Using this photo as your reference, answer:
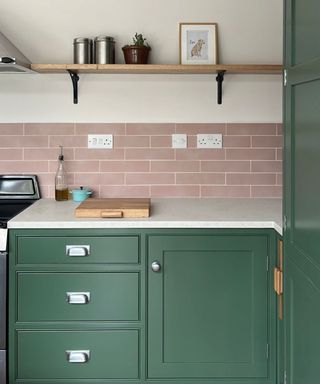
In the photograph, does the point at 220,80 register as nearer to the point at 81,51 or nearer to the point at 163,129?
the point at 163,129

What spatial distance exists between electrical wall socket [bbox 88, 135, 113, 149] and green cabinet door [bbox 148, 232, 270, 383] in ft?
2.79

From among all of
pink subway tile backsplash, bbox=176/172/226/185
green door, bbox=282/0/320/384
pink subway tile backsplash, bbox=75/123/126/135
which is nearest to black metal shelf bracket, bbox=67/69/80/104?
pink subway tile backsplash, bbox=75/123/126/135

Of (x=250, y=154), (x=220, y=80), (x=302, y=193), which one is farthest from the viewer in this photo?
(x=250, y=154)

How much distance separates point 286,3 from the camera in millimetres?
1948

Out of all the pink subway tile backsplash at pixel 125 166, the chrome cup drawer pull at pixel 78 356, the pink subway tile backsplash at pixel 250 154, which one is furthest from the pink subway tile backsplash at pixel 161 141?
the chrome cup drawer pull at pixel 78 356

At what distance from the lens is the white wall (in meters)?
3.09

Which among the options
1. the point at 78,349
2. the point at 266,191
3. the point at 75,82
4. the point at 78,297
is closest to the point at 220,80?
the point at 266,191

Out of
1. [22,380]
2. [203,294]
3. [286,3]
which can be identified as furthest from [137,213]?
[286,3]

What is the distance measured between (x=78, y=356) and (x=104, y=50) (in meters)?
1.52

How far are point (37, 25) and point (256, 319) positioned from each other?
1910 millimetres

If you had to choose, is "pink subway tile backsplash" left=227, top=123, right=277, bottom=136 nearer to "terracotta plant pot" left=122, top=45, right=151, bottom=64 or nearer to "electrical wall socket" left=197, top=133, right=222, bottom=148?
"electrical wall socket" left=197, top=133, right=222, bottom=148

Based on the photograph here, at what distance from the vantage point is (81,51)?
2.97 metres

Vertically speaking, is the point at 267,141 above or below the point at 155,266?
above

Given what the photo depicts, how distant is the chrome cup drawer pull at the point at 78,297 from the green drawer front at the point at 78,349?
14 cm
